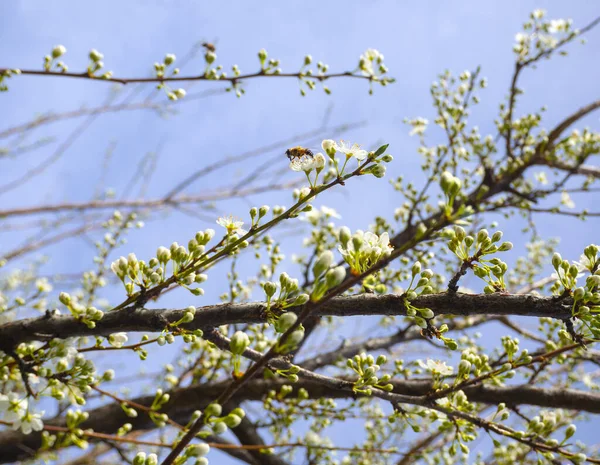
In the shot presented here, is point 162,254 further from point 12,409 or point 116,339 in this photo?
point 12,409

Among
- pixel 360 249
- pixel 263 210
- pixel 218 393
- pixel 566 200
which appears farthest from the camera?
pixel 566 200

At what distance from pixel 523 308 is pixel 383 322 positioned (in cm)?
333

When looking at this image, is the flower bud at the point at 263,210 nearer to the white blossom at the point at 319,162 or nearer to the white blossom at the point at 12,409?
the white blossom at the point at 319,162

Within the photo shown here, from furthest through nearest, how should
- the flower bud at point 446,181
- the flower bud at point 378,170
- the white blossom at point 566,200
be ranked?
1. the white blossom at point 566,200
2. the flower bud at point 378,170
3. the flower bud at point 446,181

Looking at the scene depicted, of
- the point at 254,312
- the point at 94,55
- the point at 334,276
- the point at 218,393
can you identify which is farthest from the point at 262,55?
the point at 218,393

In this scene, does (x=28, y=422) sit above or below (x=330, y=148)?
below

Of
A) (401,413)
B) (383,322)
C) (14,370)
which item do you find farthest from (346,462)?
(14,370)

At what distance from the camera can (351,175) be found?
1.42m

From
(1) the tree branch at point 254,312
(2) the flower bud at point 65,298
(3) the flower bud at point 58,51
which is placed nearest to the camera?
(1) the tree branch at point 254,312

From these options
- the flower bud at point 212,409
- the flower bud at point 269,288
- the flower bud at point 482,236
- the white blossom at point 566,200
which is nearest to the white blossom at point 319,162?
the flower bud at point 269,288

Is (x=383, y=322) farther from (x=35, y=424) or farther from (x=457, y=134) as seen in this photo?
(x=35, y=424)

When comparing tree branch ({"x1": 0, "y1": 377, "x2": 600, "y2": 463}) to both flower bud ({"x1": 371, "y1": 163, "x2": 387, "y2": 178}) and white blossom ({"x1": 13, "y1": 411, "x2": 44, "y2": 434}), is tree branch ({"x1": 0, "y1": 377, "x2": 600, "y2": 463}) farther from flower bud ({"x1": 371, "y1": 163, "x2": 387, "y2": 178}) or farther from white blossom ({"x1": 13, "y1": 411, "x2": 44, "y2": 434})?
flower bud ({"x1": 371, "y1": 163, "x2": 387, "y2": 178})

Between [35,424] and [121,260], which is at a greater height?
[121,260]

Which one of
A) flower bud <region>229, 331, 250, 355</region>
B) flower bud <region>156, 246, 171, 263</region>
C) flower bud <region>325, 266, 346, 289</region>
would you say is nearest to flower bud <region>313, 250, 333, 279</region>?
flower bud <region>325, 266, 346, 289</region>
